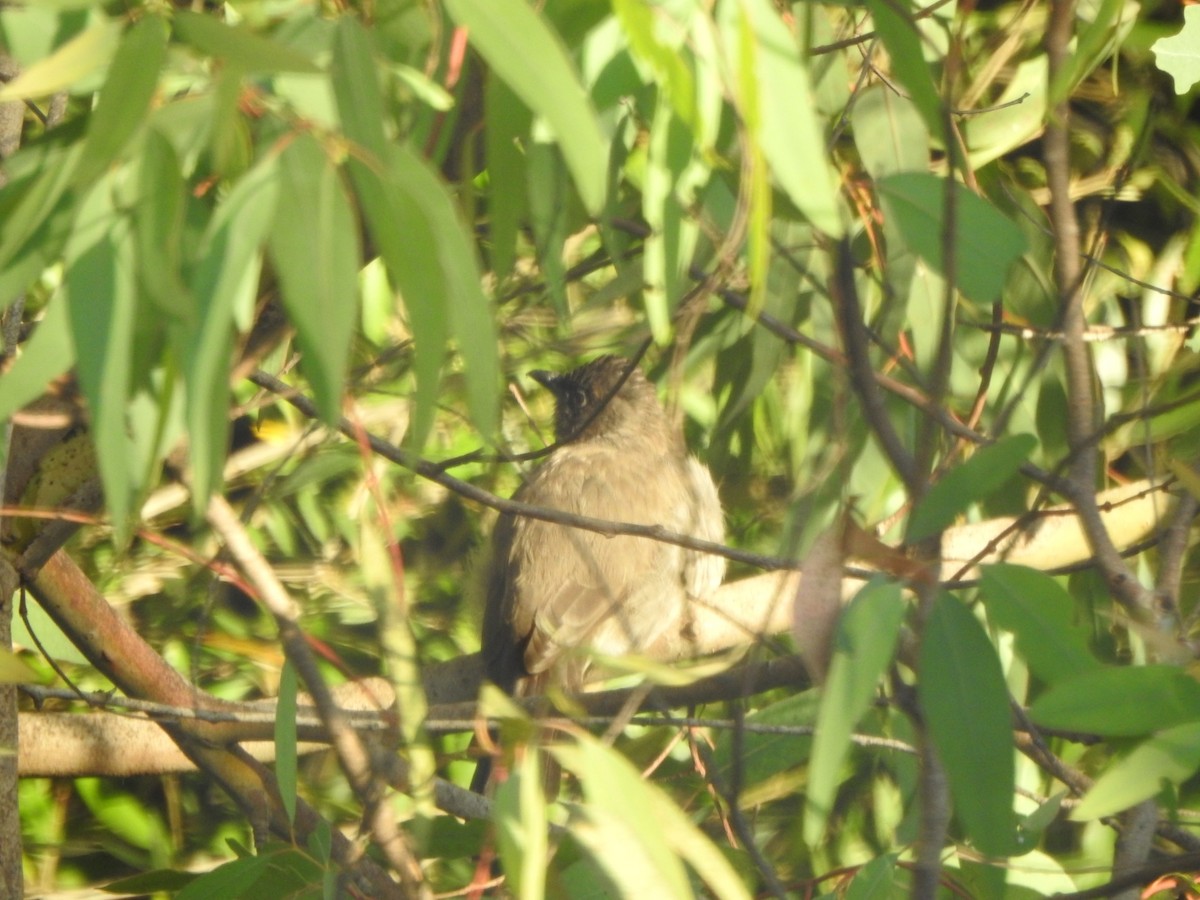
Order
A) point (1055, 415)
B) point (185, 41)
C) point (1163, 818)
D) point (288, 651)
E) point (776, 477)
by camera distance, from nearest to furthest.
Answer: point (185, 41) → point (288, 651) → point (1163, 818) → point (1055, 415) → point (776, 477)

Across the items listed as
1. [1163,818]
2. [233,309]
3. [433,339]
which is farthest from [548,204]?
[1163,818]

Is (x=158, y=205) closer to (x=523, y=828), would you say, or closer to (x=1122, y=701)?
(x=523, y=828)

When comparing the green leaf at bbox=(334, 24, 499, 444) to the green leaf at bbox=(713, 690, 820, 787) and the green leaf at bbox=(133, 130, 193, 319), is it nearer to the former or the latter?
the green leaf at bbox=(133, 130, 193, 319)

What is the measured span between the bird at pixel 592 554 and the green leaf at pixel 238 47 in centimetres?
246

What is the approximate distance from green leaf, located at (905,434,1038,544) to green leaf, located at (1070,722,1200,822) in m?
0.30

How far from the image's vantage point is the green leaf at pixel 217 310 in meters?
1.29

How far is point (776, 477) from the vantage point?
3947 mm

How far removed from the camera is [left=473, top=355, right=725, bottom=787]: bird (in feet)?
13.1

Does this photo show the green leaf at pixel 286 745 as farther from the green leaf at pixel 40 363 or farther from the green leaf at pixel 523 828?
the green leaf at pixel 40 363

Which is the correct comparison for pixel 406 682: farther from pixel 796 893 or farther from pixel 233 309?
pixel 796 893

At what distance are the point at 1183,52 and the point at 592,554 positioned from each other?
2.33m

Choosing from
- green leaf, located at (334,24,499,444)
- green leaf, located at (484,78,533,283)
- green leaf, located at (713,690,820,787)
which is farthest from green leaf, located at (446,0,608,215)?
green leaf, located at (713,690,820,787)

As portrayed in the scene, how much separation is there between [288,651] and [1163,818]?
1215 mm

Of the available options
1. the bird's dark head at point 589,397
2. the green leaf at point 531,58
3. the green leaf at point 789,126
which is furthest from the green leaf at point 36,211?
the bird's dark head at point 589,397
